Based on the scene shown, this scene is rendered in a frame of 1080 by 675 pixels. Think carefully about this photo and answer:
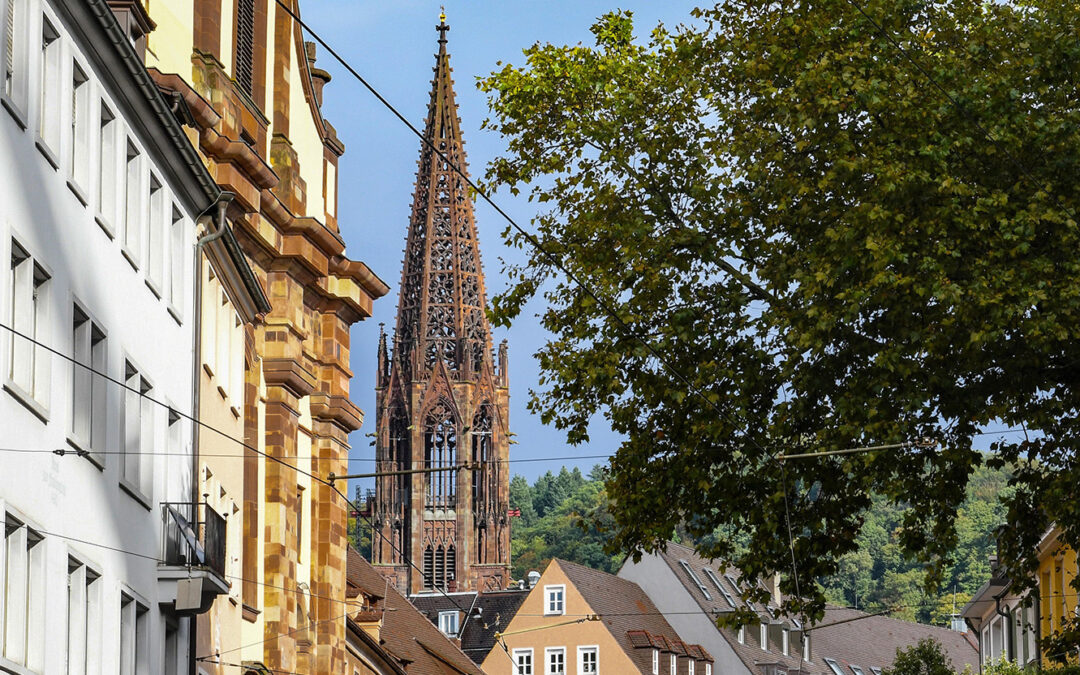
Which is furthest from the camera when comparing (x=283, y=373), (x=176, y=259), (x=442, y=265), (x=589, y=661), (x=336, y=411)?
(x=442, y=265)

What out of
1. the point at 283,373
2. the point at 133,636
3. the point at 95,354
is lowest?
the point at 133,636

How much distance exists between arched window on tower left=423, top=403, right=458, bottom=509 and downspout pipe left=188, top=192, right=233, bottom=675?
341 ft

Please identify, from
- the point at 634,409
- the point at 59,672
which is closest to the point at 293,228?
the point at 634,409

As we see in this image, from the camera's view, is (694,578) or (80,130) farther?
(694,578)

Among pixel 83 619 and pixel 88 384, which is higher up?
pixel 88 384

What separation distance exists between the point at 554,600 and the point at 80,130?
55527 mm

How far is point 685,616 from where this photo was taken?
261 feet

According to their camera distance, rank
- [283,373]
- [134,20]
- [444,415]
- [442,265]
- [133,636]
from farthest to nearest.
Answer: [442,265] → [444,415] → [283,373] → [134,20] → [133,636]

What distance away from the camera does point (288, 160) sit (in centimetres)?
3684

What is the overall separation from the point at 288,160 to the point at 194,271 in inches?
374

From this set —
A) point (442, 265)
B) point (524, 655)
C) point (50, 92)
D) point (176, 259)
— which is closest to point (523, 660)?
point (524, 655)

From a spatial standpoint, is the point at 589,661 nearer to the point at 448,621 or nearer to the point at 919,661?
the point at 448,621

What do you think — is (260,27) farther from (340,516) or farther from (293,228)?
(340,516)

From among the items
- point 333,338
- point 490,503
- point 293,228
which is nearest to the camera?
point 293,228
